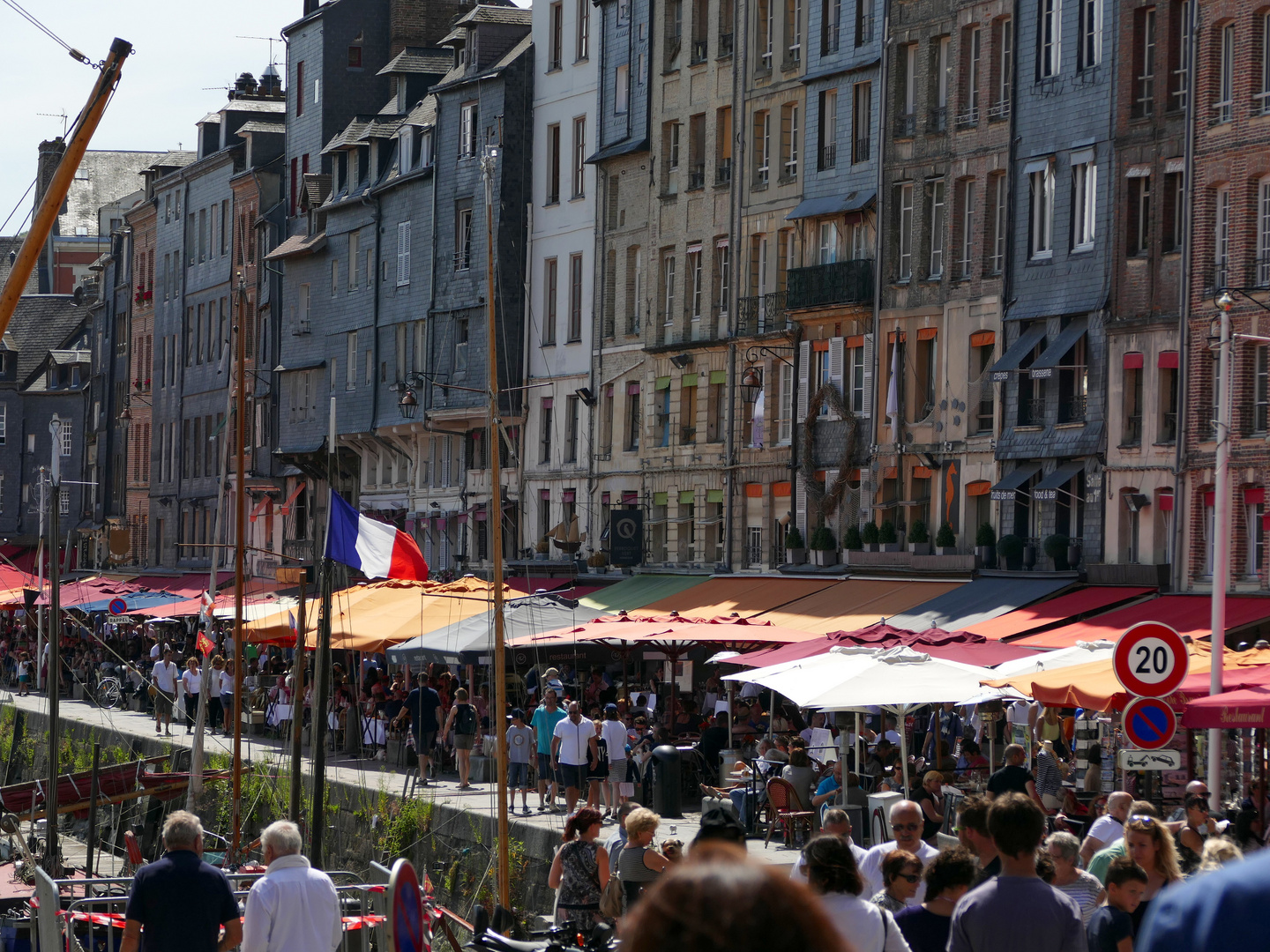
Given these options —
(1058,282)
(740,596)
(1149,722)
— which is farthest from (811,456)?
(1149,722)

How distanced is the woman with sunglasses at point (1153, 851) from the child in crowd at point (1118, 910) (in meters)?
0.20

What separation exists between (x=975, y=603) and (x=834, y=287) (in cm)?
1001

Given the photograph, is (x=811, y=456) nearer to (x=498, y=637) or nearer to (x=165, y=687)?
(x=165, y=687)

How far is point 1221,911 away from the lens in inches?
89.6

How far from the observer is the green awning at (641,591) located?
44.3 meters

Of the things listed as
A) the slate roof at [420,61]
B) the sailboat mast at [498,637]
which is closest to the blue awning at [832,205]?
the sailboat mast at [498,637]

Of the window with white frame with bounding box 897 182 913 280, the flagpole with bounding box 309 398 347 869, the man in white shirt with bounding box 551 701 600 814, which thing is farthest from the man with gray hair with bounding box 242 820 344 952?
the window with white frame with bounding box 897 182 913 280

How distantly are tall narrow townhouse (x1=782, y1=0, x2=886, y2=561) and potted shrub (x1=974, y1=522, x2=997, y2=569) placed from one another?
15.5 feet

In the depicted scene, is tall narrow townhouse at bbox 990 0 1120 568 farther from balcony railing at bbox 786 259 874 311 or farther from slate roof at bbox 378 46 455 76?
slate roof at bbox 378 46 455 76

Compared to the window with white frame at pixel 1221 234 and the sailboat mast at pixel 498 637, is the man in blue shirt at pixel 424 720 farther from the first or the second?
the window with white frame at pixel 1221 234

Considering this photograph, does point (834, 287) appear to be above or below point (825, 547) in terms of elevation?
above

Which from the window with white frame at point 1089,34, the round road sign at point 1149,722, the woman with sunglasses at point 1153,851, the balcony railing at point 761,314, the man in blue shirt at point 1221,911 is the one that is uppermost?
the window with white frame at point 1089,34

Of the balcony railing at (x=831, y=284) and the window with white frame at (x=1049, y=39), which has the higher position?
the window with white frame at (x=1049, y=39)

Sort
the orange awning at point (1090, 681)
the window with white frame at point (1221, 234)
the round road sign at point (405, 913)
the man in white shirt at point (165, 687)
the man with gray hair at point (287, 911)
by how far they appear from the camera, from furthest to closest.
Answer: the man in white shirt at point (165, 687)
the window with white frame at point (1221, 234)
the orange awning at point (1090, 681)
the man with gray hair at point (287, 911)
the round road sign at point (405, 913)
